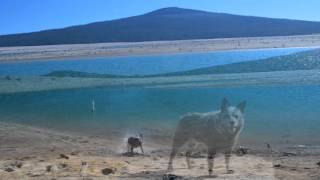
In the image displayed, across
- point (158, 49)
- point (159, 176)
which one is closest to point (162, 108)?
point (159, 176)

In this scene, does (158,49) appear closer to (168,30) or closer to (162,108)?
(168,30)

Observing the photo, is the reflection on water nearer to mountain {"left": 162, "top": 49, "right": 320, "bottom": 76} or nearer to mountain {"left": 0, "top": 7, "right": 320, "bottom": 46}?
mountain {"left": 162, "top": 49, "right": 320, "bottom": 76}

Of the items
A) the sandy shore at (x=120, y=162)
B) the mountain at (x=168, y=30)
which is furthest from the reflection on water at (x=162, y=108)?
the mountain at (x=168, y=30)

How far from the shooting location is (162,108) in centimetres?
2508

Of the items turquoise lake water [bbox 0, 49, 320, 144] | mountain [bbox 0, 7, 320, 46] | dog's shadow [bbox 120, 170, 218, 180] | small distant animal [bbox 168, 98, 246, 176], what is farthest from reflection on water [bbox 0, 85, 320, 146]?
mountain [bbox 0, 7, 320, 46]

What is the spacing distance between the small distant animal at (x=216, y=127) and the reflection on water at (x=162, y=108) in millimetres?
7269

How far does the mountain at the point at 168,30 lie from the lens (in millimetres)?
136000

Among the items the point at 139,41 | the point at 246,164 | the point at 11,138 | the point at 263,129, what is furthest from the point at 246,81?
the point at 139,41

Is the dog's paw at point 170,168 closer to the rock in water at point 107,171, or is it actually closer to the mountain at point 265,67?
the rock in water at point 107,171

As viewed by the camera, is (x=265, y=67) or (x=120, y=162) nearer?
(x=120, y=162)

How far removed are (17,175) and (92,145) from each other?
567 cm

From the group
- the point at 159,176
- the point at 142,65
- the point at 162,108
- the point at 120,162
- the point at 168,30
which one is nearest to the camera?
the point at 159,176

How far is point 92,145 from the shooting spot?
54.9ft

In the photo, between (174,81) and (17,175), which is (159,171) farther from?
(174,81)
